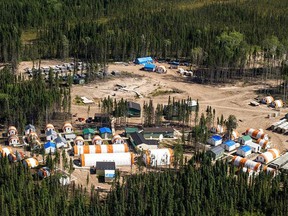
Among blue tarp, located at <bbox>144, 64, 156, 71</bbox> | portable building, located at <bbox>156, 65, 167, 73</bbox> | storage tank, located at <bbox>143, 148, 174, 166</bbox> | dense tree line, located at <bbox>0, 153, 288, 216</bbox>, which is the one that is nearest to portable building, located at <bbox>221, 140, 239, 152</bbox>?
storage tank, located at <bbox>143, 148, 174, 166</bbox>

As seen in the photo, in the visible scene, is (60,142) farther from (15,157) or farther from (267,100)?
(267,100)

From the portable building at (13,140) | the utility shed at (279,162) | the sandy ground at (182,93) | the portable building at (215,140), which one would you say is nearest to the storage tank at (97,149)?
the portable building at (13,140)

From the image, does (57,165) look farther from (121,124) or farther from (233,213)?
(233,213)

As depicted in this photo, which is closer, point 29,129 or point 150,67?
point 29,129

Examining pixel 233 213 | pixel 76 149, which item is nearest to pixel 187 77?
pixel 76 149

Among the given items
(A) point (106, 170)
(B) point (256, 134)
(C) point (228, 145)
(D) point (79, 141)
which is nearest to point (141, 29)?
(B) point (256, 134)

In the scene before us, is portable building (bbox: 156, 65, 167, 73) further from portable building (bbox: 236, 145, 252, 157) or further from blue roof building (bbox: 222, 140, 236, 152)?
portable building (bbox: 236, 145, 252, 157)
